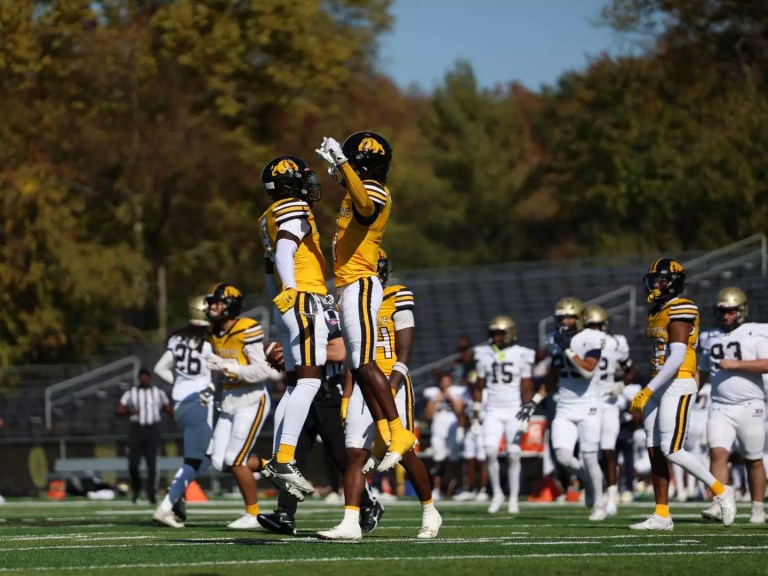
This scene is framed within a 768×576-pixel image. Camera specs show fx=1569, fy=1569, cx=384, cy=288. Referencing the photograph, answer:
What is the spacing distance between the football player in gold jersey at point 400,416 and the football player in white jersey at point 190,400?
236 centimetres

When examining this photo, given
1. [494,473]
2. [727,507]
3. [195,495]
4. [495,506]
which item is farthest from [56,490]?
[727,507]

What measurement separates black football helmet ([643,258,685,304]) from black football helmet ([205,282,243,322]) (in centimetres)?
325

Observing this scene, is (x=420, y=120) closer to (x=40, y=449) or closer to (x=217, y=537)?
(x=40, y=449)

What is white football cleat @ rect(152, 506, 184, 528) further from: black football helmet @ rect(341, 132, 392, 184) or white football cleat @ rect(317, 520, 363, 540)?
black football helmet @ rect(341, 132, 392, 184)

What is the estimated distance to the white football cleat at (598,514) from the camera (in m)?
13.4

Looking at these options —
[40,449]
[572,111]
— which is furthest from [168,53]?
[572,111]

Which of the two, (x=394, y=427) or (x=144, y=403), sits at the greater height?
(x=144, y=403)

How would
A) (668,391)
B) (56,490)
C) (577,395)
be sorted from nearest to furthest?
(668,391)
(577,395)
(56,490)

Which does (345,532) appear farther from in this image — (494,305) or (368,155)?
(494,305)

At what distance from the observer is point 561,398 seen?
48.1ft

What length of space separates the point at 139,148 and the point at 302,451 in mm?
25087

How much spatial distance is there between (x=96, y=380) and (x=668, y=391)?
22019 mm

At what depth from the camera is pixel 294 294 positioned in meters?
9.15

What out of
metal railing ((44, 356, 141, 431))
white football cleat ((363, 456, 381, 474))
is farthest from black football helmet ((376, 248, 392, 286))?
metal railing ((44, 356, 141, 431))
